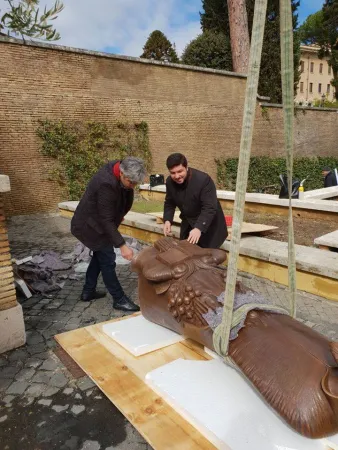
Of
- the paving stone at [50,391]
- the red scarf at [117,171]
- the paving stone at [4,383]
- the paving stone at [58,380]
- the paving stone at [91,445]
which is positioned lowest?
the paving stone at [4,383]

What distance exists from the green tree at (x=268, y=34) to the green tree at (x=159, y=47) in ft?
19.3

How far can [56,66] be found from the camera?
11031 mm

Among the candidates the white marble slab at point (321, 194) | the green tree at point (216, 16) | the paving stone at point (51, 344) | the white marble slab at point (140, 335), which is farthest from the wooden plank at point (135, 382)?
the green tree at point (216, 16)

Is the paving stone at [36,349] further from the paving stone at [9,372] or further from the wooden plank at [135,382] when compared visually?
the wooden plank at [135,382]

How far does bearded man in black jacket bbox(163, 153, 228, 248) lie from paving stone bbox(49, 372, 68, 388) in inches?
58.4

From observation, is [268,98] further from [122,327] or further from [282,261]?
[122,327]

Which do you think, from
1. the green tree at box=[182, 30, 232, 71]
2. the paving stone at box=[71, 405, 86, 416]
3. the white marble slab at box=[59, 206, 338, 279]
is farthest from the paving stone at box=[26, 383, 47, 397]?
the green tree at box=[182, 30, 232, 71]

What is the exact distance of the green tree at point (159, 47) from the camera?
1051 inches

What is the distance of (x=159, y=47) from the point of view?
26.9m

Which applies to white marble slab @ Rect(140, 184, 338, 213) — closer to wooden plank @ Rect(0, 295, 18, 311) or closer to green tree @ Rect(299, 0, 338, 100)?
wooden plank @ Rect(0, 295, 18, 311)

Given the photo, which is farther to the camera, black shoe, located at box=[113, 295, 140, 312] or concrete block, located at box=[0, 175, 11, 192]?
black shoe, located at box=[113, 295, 140, 312]

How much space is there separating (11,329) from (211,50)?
19848 mm

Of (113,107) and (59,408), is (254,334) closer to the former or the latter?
(59,408)

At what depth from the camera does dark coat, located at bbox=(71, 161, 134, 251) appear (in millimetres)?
3205
